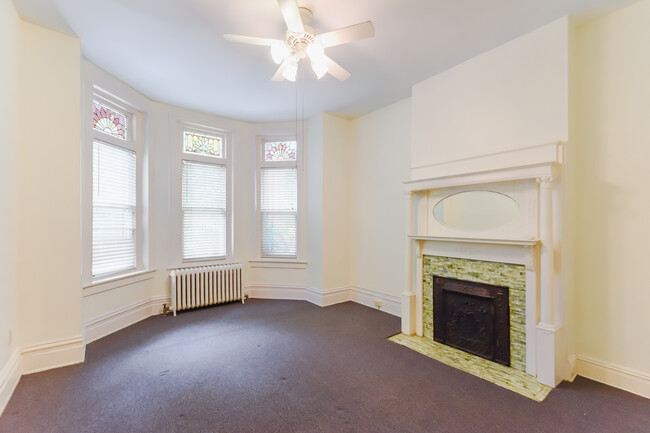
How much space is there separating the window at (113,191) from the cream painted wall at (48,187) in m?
0.52

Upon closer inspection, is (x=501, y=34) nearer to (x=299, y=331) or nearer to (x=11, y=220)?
(x=299, y=331)

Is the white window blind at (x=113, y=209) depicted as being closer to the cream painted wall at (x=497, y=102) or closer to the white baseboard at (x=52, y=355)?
the white baseboard at (x=52, y=355)

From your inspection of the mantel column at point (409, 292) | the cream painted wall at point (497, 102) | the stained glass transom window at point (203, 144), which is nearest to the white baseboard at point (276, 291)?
the mantel column at point (409, 292)

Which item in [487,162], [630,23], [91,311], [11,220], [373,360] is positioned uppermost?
[630,23]

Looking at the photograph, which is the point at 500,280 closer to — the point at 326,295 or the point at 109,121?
the point at 326,295

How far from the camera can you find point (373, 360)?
2.76 m

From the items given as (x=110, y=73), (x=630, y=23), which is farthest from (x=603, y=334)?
(x=110, y=73)

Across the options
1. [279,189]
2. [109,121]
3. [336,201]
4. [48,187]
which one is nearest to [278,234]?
[279,189]

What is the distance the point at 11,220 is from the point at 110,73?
1.92 meters

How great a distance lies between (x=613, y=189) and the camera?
2.30 metres

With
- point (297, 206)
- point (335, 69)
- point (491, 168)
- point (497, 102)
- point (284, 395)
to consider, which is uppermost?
point (335, 69)

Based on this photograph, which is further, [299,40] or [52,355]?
[52,355]

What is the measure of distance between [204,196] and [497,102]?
3.99 metres

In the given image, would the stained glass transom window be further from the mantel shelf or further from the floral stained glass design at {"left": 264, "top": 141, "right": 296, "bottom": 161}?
the mantel shelf
